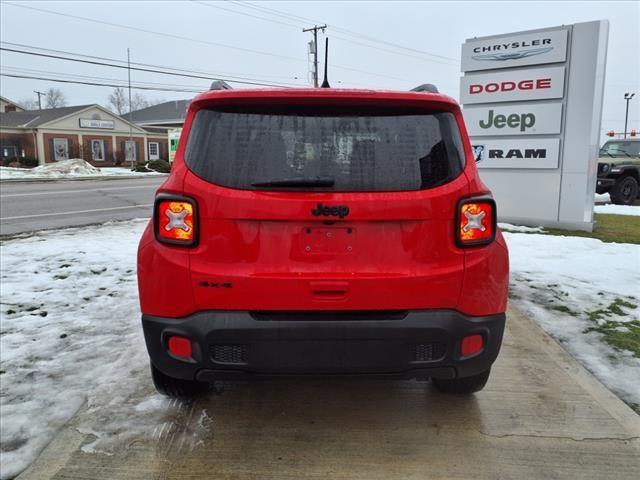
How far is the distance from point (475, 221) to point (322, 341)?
0.95m


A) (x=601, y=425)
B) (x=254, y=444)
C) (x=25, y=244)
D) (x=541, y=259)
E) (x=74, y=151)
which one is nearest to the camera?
(x=254, y=444)

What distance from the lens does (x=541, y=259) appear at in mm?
7496

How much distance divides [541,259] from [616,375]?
391 cm

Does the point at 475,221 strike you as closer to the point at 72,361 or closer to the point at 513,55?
the point at 72,361

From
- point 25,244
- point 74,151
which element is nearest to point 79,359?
point 25,244

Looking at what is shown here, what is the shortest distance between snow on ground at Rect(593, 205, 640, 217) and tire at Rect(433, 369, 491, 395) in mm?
13140

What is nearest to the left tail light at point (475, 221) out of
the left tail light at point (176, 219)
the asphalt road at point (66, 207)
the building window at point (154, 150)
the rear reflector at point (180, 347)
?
the left tail light at point (176, 219)

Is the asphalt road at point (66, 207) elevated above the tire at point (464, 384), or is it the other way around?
the tire at point (464, 384)

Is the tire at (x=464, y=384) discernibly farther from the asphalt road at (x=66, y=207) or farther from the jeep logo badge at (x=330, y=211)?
the asphalt road at (x=66, y=207)

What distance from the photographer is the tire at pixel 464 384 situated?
3.26 metres

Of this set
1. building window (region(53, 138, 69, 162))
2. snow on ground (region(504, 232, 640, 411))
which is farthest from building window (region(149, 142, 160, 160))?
snow on ground (region(504, 232, 640, 411))

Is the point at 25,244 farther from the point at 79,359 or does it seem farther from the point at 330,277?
the point at 330,277

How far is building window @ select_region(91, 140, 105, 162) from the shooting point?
170 feet

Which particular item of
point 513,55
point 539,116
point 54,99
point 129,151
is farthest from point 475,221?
point 54,99
